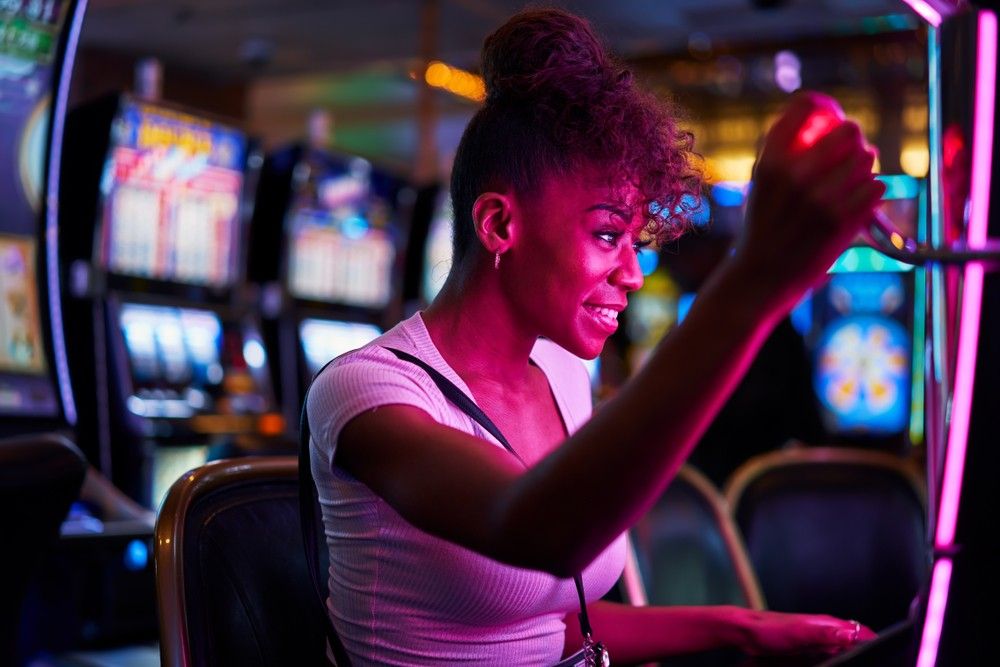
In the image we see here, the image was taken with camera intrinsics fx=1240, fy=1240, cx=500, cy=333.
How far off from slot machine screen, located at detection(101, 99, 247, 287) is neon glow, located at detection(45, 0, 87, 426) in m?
1.08

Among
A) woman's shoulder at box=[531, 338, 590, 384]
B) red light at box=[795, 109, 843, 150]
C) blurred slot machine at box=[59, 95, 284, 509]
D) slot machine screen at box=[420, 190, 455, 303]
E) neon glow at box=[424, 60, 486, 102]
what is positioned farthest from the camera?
neon glow at box=[424, 60, 486, 102]

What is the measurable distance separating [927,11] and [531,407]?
640 mm

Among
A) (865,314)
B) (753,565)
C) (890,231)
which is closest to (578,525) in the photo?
(890,231)

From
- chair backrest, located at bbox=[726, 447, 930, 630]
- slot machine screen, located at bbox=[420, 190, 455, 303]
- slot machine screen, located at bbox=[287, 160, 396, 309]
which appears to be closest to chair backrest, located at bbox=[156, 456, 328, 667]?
chair backrest, located at bbox=[726, 447, 930, 630]

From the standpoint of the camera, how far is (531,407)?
1449 millimetres

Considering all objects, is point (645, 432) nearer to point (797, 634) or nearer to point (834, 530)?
point (797, 634)

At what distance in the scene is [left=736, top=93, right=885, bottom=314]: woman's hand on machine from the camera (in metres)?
0.67

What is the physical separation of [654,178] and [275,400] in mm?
4347

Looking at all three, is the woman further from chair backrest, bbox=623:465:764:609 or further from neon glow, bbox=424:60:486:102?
neon glow, bbox=424:60:486:102

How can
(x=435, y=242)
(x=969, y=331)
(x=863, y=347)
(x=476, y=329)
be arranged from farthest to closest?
1. (x=863, y=347)
2. (x=435, y=242)
3. (x=476, y=329)
4. (x=969, y=331)

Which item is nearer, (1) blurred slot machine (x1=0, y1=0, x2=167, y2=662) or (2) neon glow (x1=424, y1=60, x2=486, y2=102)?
(1) blurred slot machine (x1=0, y1=0, x2=167, y2=662)

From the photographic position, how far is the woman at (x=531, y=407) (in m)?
0.75

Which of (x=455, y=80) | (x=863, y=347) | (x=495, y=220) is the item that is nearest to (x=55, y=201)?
(x=495, y=220)

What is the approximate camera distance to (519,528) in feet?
2.59
